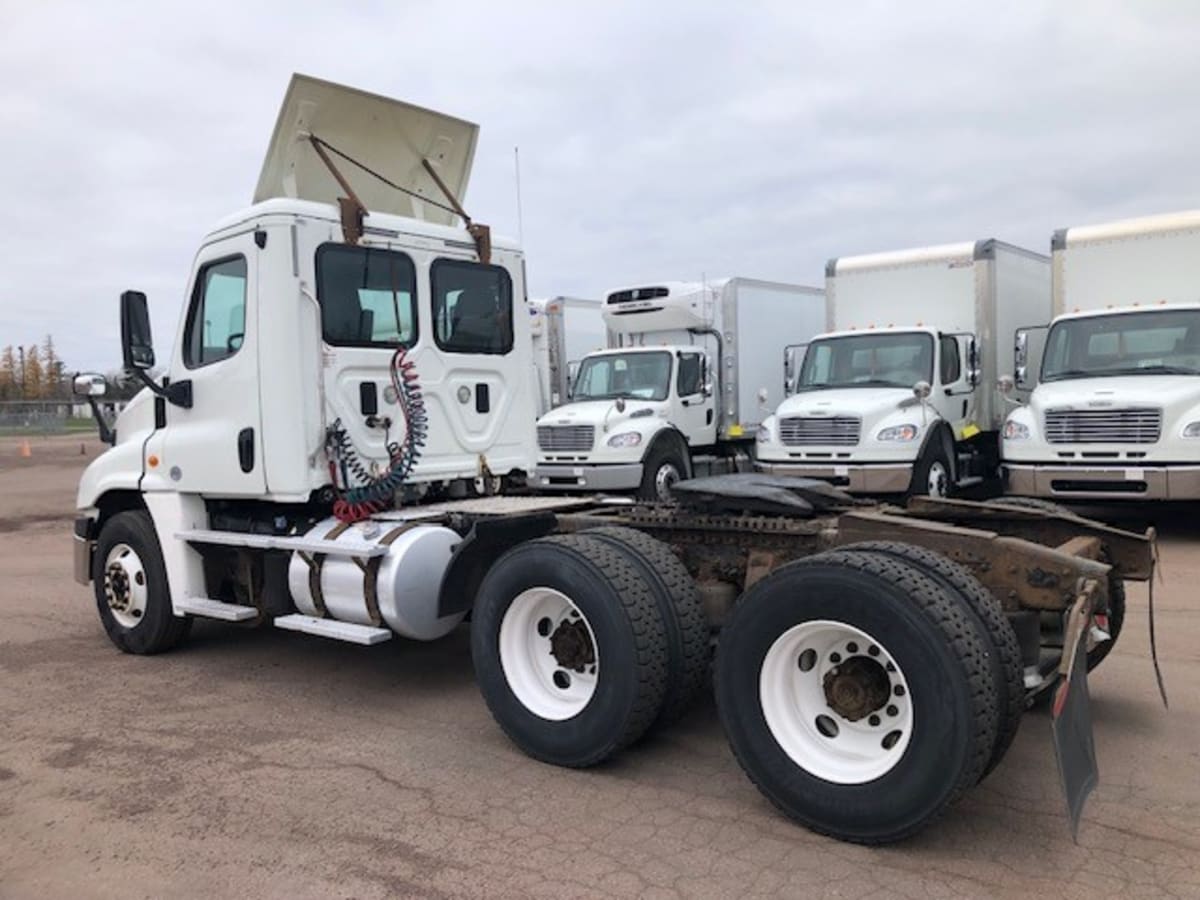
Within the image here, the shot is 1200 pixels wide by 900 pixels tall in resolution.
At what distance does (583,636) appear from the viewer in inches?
179

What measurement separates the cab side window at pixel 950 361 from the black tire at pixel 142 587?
9815 millimetres

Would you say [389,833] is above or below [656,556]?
below

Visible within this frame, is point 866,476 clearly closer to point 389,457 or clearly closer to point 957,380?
point 957,380

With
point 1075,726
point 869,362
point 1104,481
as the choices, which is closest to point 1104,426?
point 1104,481

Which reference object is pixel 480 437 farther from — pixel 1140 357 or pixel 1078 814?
pixel 1140 357

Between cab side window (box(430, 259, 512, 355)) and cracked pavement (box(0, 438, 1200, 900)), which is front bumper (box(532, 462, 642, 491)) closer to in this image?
cab side window (box(430, 259, 512, 355))

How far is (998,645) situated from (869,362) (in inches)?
398

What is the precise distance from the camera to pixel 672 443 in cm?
1418

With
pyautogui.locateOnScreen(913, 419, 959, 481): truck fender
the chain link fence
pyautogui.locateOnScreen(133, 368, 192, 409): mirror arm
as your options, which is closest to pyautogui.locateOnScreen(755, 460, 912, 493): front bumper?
pyautogui.locateOnScreen(913, 419, 959, 481): truck fender

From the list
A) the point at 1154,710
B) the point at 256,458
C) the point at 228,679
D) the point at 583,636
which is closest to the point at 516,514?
the point at 583,636

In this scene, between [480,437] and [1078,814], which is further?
[480,437]

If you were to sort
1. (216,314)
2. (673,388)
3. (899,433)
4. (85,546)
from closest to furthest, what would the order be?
(216,314)
(85,546)
(899,433)
(673,388)

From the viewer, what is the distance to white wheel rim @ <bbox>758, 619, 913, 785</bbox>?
12.0 feet

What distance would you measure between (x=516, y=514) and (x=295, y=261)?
78.1 inches
